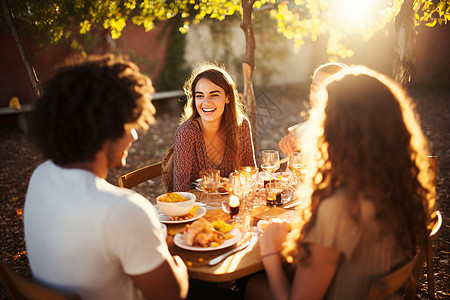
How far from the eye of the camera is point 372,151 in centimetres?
152

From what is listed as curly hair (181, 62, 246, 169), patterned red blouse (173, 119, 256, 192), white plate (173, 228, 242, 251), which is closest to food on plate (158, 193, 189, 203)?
white plate (173, 228, 242, 251)

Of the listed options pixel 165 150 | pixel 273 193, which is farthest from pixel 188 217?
pixel 165 150

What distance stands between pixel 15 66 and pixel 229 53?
296 inches

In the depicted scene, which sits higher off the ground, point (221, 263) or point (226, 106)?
point (226, 106)

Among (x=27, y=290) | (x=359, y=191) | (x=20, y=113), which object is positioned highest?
(x=359, y=191)

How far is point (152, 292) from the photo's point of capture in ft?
4.83

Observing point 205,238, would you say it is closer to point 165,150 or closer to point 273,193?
point 273,193

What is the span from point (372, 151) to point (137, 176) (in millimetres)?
2209

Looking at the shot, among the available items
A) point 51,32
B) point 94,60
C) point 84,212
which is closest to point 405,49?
point 94,60

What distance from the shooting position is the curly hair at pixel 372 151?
152 cm

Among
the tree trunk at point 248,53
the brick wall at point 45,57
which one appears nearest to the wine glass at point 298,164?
the tree trunk at point 248,53

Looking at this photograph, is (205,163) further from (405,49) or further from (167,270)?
(405,49)

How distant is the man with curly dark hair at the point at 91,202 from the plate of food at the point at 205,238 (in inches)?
16.5

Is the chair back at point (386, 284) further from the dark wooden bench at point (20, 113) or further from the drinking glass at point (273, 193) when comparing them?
the dark wooden bench at point (20, 113)
